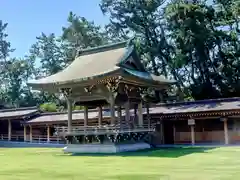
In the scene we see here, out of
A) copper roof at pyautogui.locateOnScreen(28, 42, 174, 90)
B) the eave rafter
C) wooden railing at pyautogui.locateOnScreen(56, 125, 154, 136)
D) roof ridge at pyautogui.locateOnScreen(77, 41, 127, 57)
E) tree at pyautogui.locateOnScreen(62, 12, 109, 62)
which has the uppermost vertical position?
tree at pyautogui.locateOnScreen(62, 12, 109, 62)

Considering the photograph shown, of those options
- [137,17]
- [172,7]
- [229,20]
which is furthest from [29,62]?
[229,20]

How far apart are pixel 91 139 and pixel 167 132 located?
27.0ft

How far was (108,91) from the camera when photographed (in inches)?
814

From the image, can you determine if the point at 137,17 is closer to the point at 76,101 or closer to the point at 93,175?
the point at 76,101

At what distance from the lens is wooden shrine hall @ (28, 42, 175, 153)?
65.6 feet

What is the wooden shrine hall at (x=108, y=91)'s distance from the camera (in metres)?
20.0

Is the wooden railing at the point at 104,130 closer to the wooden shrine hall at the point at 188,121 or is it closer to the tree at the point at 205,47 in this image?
the wooden shrine hall at the point at 188,121

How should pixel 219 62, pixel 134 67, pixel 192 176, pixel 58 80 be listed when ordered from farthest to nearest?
1. pixel 219 62
2. pixel 134 67
3. pixel 58 80
4. pixel 192 176

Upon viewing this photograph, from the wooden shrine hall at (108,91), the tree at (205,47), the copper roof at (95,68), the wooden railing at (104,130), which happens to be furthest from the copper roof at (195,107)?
the tree at (205,47)

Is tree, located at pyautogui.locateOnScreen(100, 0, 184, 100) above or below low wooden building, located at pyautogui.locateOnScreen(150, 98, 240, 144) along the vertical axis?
above

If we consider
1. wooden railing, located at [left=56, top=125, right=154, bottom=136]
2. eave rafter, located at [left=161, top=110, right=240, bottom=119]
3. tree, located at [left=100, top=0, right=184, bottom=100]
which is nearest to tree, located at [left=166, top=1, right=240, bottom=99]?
tree, located at [left=100, top=0, right=184, bottom=100]

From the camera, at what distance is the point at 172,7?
34.0 meters

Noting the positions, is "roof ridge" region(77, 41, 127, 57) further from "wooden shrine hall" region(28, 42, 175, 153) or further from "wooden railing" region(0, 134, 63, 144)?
"wooden railing" region(0, 134, 63, 144)

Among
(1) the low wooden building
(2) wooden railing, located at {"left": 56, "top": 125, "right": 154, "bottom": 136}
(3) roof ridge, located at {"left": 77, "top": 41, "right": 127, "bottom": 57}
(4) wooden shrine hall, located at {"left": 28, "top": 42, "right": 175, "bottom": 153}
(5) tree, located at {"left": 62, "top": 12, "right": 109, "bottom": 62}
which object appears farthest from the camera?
(5) tree, located at {"left": 62, "top": 12, "right": 109, "bottom": 62}
